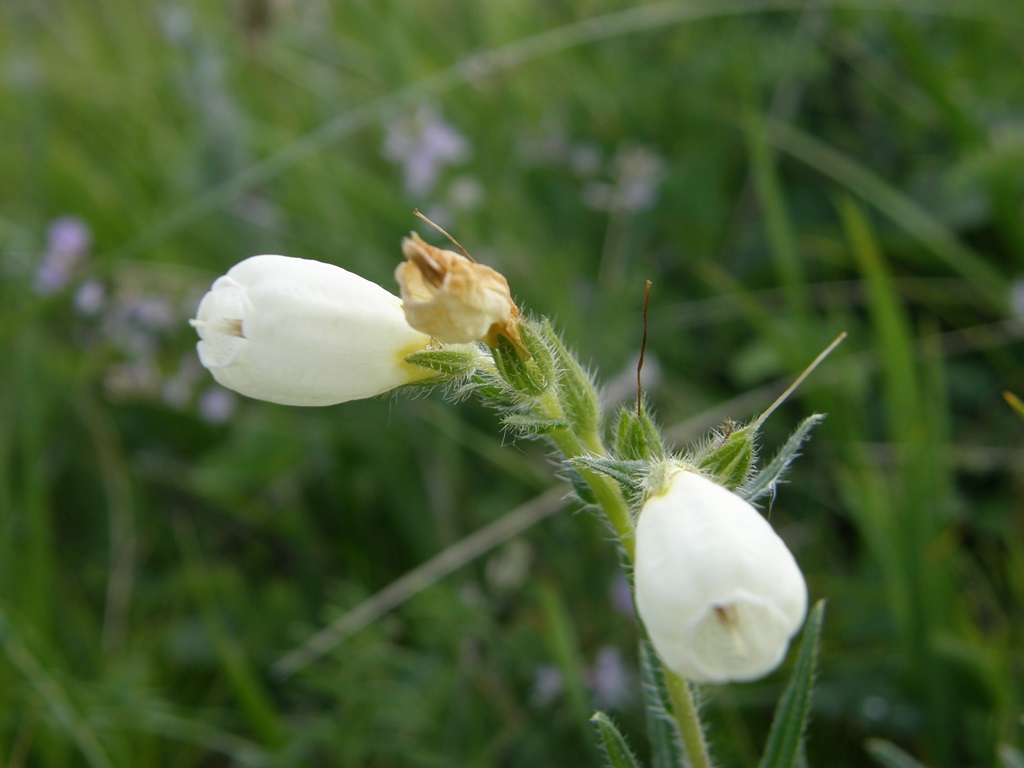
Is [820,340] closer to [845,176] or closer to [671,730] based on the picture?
[845,176]

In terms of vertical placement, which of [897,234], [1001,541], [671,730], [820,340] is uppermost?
[897,234]

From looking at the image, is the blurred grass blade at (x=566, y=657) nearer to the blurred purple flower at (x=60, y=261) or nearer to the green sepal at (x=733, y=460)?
the green sepal at (x=733, y=460)

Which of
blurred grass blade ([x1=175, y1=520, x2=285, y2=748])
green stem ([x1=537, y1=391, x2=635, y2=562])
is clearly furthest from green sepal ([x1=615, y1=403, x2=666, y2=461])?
blurred grass blade ([x1=175, y1=520, x2=285, y2=748])

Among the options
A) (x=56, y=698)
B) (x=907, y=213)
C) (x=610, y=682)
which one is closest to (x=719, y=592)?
(x=610, y=682)

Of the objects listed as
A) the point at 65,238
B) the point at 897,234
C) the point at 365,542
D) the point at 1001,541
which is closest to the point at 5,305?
the point at 65,238

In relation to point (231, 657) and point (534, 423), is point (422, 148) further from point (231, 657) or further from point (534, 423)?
point (534, 423)

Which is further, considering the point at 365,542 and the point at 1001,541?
the point at 365,542
